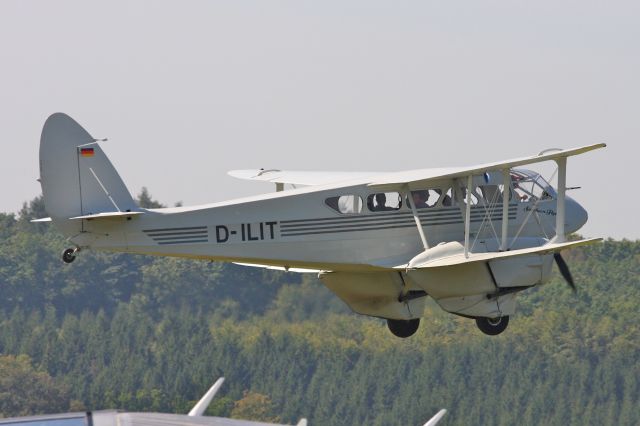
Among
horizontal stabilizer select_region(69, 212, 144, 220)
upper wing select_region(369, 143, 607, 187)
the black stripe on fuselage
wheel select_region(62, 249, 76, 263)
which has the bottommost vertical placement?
wheel select_region(62, 249, 76, 263)

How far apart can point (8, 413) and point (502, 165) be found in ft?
Answer: 99.5

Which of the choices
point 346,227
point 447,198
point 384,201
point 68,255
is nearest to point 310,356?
point 447,198

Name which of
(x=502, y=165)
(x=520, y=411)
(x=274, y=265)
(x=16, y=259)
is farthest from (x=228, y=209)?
(x=16, y=259)

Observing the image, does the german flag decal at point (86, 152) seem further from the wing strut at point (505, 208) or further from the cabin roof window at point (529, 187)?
the cabin roof window at point (529, 187)

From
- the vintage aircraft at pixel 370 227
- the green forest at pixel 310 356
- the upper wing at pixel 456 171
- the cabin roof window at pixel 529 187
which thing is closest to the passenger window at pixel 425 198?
the vintage aircraft at pixel 370 227

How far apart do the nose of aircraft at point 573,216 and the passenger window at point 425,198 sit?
2.87 m

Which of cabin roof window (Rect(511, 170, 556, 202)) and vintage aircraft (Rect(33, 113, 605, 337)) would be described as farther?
cabin roof window (Rect(511, 170, 556, 202))

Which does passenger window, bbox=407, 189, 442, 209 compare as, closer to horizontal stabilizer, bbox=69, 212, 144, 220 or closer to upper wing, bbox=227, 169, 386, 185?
upper wing, bbox=227, 169, 386, 185

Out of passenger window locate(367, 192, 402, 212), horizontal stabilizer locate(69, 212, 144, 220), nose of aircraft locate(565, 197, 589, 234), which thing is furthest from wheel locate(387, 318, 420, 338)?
horizontal stabilizer locate(69, 212, 144, 220)

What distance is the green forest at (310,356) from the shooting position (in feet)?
185

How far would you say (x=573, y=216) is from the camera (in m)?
34.6

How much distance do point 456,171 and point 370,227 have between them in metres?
1.85

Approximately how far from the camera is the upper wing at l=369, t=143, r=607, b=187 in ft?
105

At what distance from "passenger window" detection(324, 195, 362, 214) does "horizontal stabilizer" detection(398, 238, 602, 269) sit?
1376 millimetres
